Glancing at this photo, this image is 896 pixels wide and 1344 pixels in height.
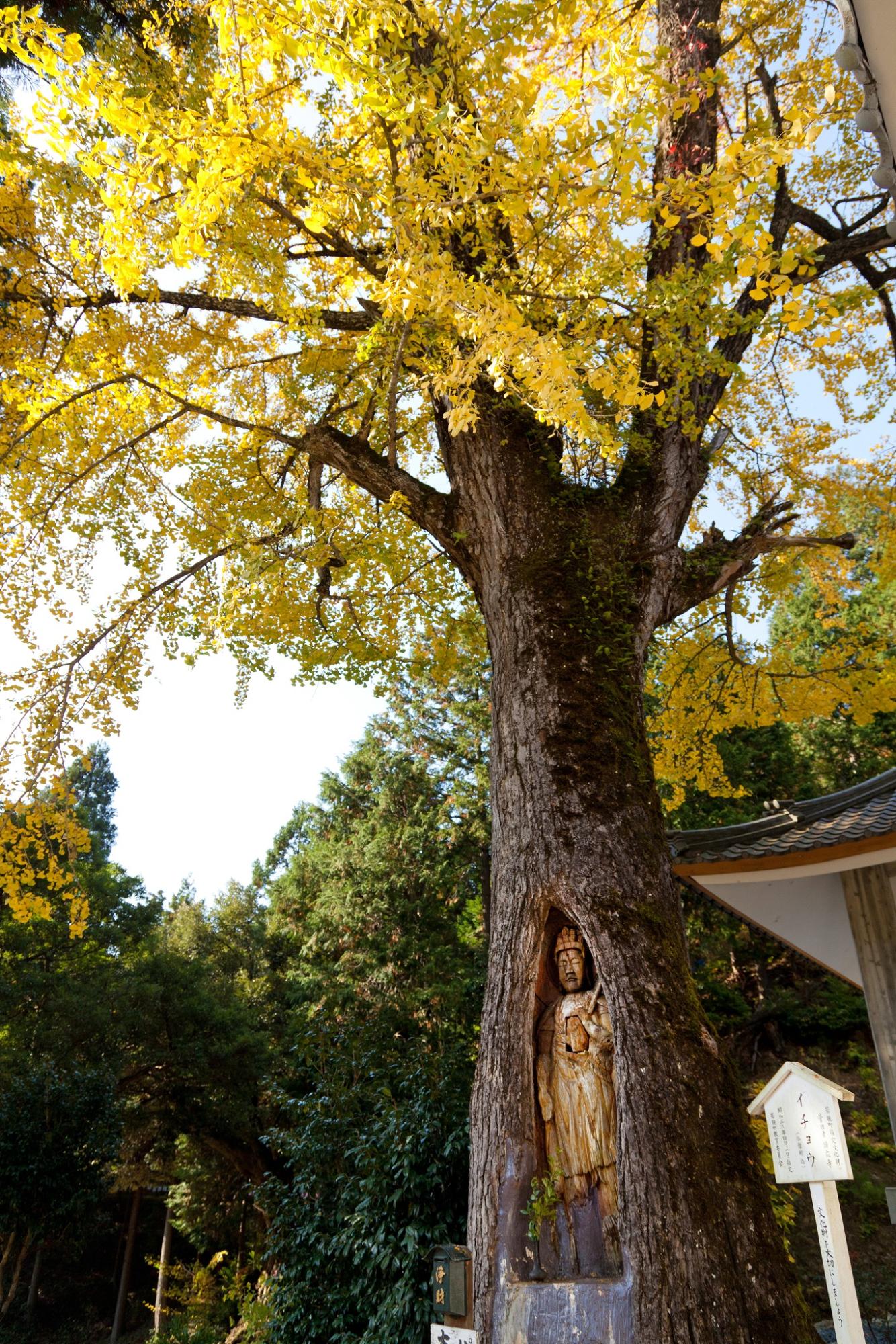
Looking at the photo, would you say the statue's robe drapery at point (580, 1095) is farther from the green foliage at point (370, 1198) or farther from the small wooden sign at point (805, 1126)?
the green foliage at point (370, 1198)

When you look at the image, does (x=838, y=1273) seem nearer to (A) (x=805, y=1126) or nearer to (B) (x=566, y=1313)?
(A) (x=805, y=1126)

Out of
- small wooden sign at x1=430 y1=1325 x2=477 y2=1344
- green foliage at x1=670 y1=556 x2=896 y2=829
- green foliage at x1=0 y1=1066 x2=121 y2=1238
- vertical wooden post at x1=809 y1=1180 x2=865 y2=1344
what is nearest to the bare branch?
vertical wooden post at x1=809 y1=1180 x2=865 y2=1344

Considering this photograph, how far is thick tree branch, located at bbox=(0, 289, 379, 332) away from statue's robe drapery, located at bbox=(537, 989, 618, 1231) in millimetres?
4180

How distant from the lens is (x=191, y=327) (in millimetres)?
6320

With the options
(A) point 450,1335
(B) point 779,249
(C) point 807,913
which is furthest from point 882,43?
(C) point 807,913

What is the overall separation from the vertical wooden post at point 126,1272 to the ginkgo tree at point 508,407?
46.6ft

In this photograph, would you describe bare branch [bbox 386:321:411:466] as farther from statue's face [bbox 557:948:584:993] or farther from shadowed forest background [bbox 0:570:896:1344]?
shadowed forest background [bbox 0:570:896:1344]

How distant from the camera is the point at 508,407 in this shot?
191 inches

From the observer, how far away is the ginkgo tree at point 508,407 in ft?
10.2

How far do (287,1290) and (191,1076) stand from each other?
23.6 feet

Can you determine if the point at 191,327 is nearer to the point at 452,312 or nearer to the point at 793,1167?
the point at 452,312

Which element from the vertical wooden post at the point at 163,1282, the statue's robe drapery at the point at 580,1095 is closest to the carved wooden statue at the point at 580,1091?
the statue's robe drapery at the point at 580,1095

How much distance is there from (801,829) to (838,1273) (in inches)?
114

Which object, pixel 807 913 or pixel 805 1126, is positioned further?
pixel 807 913
